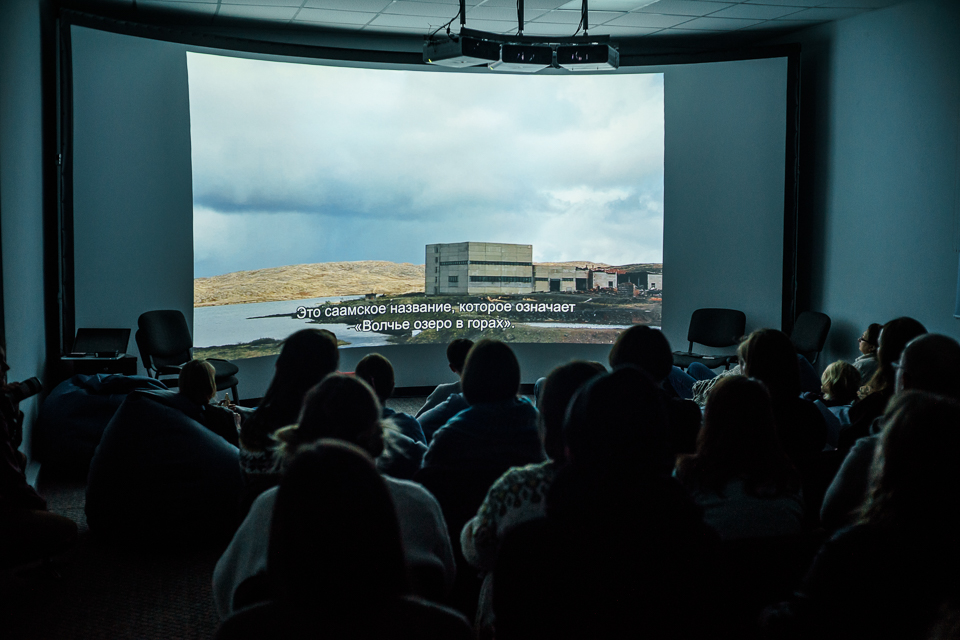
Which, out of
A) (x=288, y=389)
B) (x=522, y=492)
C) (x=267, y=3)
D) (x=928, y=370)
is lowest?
(x=522, y=492)

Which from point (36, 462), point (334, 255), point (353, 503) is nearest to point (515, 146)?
point (334, 255)

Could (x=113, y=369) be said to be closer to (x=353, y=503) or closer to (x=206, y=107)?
(x=206, y=107)

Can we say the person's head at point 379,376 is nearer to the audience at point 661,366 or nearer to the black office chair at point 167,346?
the audience at point 661,366

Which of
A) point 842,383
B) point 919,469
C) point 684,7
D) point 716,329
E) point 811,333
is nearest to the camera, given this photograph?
point 919,469

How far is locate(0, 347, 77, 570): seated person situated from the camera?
242 cm

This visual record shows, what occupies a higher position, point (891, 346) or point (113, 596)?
point (891, 346)

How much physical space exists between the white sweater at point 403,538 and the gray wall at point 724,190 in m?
5.40

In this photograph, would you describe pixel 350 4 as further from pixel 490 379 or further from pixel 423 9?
pixel 490 379

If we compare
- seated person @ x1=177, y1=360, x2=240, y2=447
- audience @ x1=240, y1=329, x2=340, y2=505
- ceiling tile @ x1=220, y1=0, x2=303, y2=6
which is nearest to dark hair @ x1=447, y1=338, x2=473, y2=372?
seated person @ x1=177, y1=360, x2=240, y2=447

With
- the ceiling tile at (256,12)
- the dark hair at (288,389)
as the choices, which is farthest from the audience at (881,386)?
the ceiling tile at (256,12)

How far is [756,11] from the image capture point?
5.73 meters

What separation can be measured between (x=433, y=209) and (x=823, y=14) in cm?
372

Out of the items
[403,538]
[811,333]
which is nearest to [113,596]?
[403,538]

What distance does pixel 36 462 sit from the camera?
4.30 m
